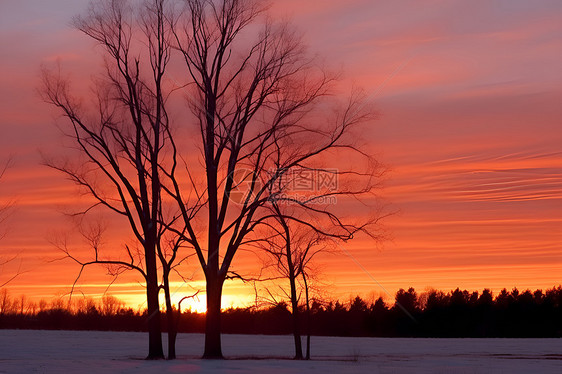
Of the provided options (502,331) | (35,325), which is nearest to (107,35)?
(35,325)

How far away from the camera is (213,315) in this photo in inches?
1455

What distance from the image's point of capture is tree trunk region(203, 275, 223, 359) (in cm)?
3669

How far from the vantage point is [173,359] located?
126ft

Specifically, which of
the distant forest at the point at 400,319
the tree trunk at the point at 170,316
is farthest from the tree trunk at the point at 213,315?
the distant forest at the point at 400,319

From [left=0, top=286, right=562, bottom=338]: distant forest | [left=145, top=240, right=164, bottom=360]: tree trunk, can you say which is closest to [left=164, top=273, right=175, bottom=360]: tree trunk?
[left=145, top=240, right=164, bottom=360]: tree trunk

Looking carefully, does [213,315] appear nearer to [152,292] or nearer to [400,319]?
[152,292]

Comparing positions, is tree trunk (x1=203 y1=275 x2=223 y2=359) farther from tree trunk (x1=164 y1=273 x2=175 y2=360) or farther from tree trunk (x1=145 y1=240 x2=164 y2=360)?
tree trunk (x1=145 y1=240 x2=164 y2=360)

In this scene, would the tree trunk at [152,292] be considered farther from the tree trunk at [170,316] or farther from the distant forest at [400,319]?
the distant forest at [400,319]

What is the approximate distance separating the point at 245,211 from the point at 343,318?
8294 centimetres

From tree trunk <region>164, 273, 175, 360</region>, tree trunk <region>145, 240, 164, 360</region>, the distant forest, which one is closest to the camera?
tree trunk <region>164, 273, 175, 360</region>

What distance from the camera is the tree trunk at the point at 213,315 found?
36688 millimetres

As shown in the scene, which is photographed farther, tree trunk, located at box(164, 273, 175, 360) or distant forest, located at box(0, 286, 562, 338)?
distant forest, located at box(0, 286, 562, 338)

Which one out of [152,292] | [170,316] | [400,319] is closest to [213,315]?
[170,316]

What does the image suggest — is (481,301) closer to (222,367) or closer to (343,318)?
(343,318)
